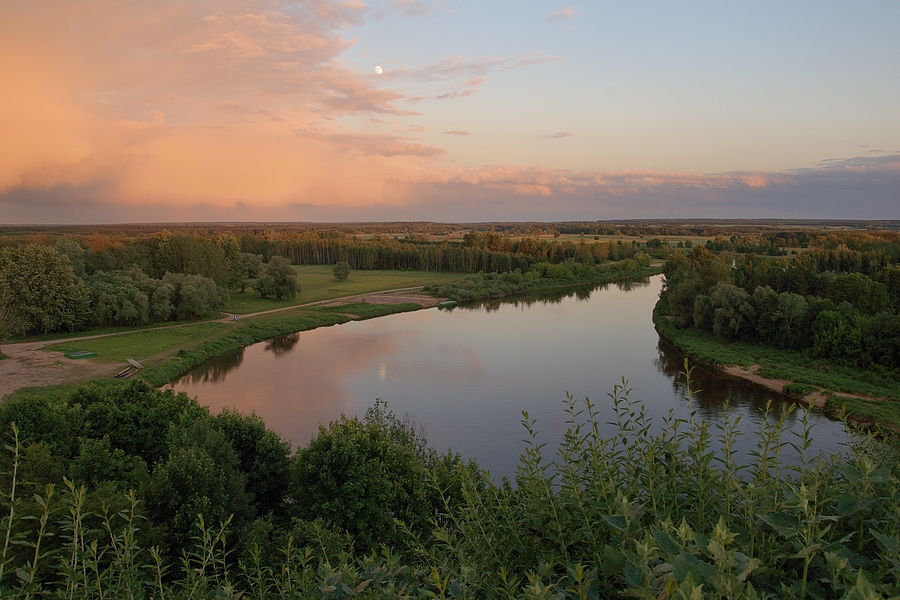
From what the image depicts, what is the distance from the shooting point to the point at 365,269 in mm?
82688

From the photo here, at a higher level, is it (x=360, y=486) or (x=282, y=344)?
(x=360, y=486)

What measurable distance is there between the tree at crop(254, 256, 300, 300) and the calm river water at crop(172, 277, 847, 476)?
10564 millimetres

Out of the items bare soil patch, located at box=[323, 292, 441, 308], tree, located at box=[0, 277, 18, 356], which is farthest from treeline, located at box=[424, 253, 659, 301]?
tree, located at box=[0, 277, 18, 356]

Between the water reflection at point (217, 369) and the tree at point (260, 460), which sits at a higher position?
the tree at point (260, 460)

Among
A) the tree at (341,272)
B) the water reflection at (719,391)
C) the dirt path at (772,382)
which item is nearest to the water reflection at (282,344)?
the water reflection at (719,391)

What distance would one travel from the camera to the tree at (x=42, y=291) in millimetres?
31422

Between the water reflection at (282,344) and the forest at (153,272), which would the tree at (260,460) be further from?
the forest at (153,272)

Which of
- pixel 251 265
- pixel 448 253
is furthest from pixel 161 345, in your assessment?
pixel 448 253

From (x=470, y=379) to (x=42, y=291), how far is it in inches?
1024

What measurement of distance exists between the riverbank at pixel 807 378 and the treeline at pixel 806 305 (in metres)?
1.00

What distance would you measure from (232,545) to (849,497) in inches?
368

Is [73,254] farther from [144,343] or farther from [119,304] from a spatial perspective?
[144,343]

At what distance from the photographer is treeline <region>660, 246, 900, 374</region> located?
26.1 meters

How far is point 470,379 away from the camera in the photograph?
25.7m
